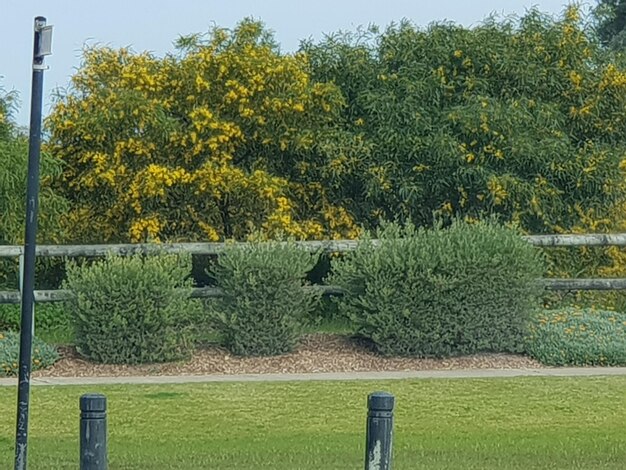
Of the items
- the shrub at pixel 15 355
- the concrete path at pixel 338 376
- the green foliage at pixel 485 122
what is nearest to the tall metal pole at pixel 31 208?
the concrete path at pixel 338 376

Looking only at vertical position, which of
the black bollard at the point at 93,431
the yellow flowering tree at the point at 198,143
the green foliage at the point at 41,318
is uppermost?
the yellow flowering tree at the point at 198,143

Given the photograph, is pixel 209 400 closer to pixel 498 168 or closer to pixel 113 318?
pixel 113 318

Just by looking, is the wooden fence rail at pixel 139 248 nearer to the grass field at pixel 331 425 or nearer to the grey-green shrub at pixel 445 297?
the grey-green shrub at pixel 445 297

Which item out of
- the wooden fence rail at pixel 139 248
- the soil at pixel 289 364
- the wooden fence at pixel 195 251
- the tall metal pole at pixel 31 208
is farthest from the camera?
the wooden fence rail at pixel 139 248

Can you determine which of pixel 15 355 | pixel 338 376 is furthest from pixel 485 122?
pixel 15 355

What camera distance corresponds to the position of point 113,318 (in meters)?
12.5

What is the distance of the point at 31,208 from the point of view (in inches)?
265

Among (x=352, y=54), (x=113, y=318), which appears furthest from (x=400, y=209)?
(x=113, y=318)

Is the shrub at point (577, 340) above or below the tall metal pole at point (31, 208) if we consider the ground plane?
Result: below

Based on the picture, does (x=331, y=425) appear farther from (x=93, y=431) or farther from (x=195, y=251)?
(x=195, y=251)

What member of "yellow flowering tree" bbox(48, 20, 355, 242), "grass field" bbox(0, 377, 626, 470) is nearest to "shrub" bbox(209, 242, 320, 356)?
"grass field" bbox(0, 377, 626, 470)

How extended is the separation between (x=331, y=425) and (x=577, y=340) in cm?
451

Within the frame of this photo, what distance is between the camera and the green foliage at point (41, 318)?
15.4 m

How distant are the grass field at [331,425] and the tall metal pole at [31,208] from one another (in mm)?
918
